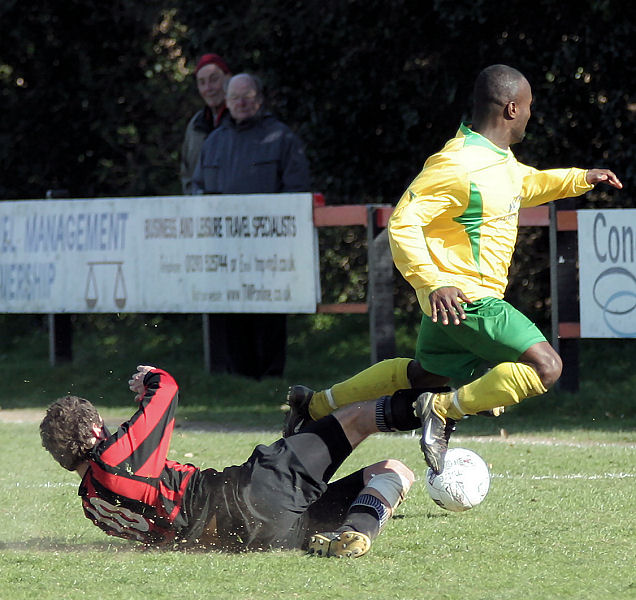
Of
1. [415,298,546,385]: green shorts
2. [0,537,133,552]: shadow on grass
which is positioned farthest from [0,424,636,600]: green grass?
[415,298,546,385]: green shorts

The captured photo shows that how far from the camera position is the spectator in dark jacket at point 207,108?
37.4ft

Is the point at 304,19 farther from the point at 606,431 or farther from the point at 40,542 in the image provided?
the point at 40,542

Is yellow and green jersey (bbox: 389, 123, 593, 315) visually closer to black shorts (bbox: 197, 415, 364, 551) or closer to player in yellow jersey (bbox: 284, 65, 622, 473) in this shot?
player in yellow jersey (bbox: 284, 65, 622, 473)

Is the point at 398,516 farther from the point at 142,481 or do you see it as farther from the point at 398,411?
the point at 142,481

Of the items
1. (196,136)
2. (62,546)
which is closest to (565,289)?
(196,136)

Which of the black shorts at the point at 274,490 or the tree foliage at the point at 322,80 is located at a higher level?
the tree foliage at the point at 322,80

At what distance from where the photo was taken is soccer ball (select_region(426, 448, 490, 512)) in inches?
227

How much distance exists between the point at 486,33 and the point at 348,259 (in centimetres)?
307

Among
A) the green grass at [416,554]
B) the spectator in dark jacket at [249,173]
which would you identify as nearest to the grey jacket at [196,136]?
the spectator in dark jacket at [249,173]

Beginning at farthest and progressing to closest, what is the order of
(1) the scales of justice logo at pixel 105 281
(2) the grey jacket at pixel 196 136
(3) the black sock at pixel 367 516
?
(2) the grey jacket at pixel 196 136 → (1) the scales of justice logo at pixel 105 281 → (3) the black sock at pixel 367 516

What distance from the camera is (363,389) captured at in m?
6.67

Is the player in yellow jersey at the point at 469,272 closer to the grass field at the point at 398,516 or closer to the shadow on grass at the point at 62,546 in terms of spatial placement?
the grass field at the point at 398,516

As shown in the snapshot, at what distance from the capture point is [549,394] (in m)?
9.98

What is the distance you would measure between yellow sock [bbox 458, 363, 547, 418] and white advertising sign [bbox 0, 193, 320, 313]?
460cm
